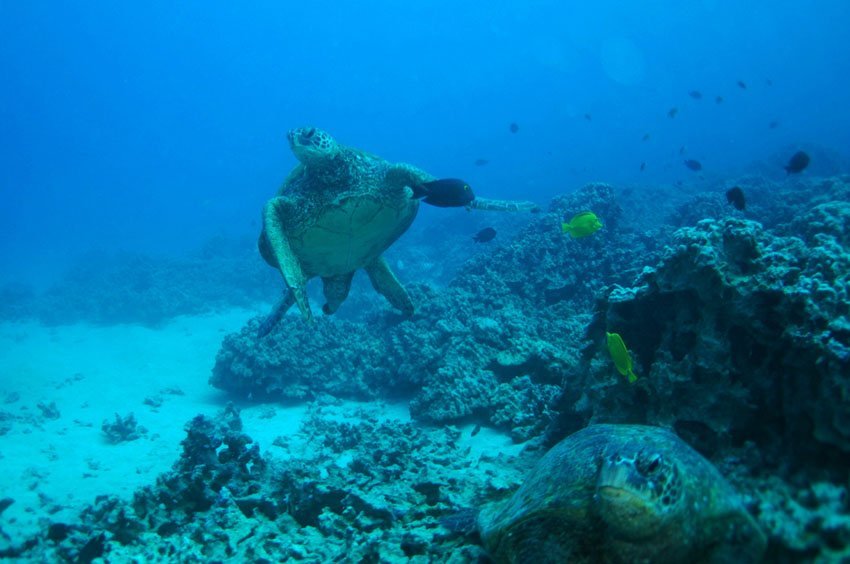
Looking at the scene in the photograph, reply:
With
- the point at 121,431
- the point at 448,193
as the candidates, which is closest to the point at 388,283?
the point at 448,193

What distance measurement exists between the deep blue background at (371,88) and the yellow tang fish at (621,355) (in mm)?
70534

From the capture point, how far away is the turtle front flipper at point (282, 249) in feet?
17.1

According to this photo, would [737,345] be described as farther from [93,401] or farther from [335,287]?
[93,401]

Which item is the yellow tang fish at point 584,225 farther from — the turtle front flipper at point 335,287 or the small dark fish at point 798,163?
the small dark fish at point 798,163

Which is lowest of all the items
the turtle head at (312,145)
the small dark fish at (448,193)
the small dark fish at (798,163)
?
the small dark fish at (798,163)

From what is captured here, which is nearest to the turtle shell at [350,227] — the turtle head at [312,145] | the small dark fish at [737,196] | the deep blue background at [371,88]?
the turtle head at [312,145]

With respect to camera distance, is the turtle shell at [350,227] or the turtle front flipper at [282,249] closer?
the turtle front flipper at [282,249]

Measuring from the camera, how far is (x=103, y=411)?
900cm

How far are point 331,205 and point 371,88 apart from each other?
16781 cm

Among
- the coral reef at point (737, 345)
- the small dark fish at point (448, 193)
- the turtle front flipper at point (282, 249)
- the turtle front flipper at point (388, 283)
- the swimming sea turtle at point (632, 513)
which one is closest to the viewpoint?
the swimming sea turtle at point (632, 513)

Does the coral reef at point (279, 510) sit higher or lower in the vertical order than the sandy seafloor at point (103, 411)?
lower

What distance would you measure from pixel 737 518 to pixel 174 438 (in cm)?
833

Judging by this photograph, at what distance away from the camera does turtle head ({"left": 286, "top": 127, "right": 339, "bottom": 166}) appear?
595 cm

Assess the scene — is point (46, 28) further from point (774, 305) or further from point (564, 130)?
point (774, 305)
